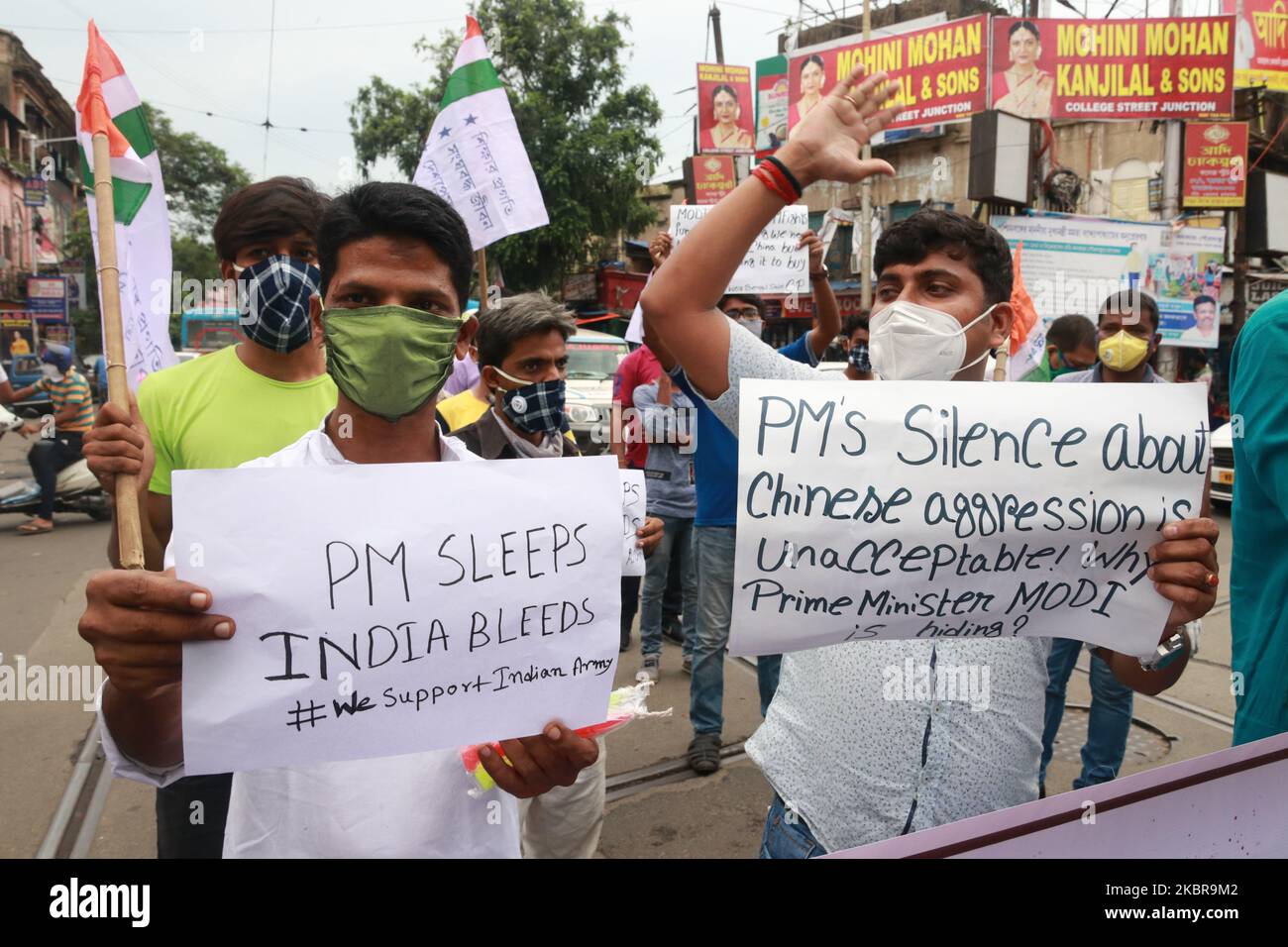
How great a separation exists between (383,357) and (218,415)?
915 millimetres

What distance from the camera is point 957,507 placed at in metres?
1.53

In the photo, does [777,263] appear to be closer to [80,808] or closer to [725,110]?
[80,808]

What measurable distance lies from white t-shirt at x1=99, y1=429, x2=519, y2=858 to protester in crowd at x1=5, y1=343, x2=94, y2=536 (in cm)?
910

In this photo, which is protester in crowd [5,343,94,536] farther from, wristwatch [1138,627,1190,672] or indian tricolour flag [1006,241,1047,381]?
wristwatch [1138,627,1190,672]

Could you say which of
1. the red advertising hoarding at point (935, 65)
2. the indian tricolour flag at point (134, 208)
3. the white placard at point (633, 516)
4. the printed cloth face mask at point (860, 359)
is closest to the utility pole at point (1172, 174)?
the red advertising hoarding at point (935, 65)

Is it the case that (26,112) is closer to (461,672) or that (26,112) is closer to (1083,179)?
(1083,179)

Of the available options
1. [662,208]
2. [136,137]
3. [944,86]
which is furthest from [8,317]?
[136,137]

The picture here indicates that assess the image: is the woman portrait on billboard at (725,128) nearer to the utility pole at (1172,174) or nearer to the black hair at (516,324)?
the utility pole at (1172,174)

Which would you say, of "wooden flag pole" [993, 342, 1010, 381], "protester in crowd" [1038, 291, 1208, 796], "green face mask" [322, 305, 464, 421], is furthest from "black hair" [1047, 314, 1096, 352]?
"green face mask" [322, 305, 464, 421]

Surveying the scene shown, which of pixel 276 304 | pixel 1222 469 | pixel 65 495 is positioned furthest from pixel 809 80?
pixel 276 304

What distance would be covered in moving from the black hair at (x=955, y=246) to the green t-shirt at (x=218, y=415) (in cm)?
144

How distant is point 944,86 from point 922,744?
17.3m

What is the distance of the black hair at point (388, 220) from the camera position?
65.0 inches

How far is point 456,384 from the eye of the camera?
5.57 metres
